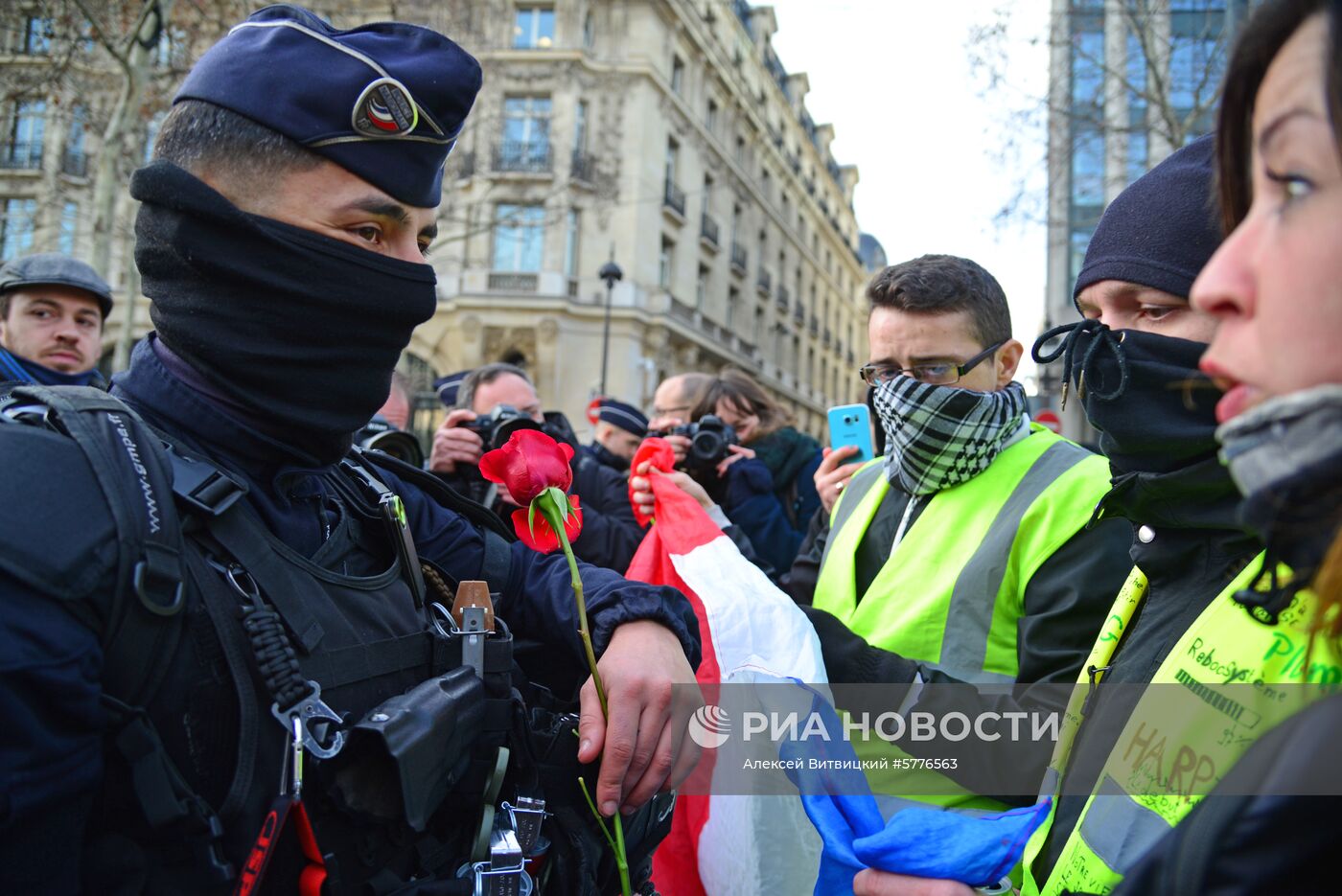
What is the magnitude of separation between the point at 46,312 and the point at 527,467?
12.0 ft

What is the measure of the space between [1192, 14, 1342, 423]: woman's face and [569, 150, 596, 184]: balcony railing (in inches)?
1019

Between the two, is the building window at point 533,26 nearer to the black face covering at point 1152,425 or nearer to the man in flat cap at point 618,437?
the man in flat cap at point 618,437

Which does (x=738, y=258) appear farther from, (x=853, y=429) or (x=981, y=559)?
(x=981, y=559)

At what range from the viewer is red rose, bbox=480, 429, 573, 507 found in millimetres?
1747

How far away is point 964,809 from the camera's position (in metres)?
2.02

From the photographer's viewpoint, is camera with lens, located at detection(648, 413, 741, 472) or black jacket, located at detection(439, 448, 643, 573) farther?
camera with lens, located at detection(648, 413, 741, 472)

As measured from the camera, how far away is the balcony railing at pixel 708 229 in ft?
103

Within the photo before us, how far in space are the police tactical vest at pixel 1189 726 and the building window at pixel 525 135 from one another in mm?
26199

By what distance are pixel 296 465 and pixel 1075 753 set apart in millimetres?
1500

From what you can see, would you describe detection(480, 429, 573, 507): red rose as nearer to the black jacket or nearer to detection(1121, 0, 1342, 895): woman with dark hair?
detection(1121, 0, 1342, 895): woman with dark hair

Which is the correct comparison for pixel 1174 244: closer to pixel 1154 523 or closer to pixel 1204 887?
pixel 1154 523

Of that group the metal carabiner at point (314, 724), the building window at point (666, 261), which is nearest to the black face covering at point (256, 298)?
the metal carabiner at point (314, 724)

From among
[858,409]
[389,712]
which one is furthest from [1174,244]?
[858,409]

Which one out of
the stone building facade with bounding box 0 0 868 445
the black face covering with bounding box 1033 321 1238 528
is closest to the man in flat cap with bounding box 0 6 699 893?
the black face covering with bounding box 1033 321 1238 528
